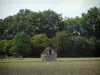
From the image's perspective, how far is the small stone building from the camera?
5.19 meters

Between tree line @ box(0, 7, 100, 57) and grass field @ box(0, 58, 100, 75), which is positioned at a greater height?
tree line @ box(0, 7, 100, 57)

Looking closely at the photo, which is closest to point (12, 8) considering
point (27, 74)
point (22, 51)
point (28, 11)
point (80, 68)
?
point (28, 11)

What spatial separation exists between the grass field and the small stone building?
0.07m

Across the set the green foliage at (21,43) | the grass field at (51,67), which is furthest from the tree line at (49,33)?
the grass field at (51,67)

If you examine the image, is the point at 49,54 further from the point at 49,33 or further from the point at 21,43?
the point at 21,43

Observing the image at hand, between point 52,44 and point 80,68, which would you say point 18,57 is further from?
point 80,68

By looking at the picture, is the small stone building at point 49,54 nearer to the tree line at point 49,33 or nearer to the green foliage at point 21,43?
the tree line at point 49,33

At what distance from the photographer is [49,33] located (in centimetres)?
518

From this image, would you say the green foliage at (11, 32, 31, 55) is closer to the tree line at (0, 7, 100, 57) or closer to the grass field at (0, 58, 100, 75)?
the tree line at (0, 7, 100, 57)

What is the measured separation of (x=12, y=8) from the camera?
511 centimetres

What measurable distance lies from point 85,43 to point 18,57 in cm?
107

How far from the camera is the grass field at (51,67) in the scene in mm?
4965

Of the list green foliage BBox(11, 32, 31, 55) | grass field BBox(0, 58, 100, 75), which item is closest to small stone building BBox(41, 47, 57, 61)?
grass field BBox(0, 58, 100, 75)

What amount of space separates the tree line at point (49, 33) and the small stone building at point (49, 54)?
7cm
